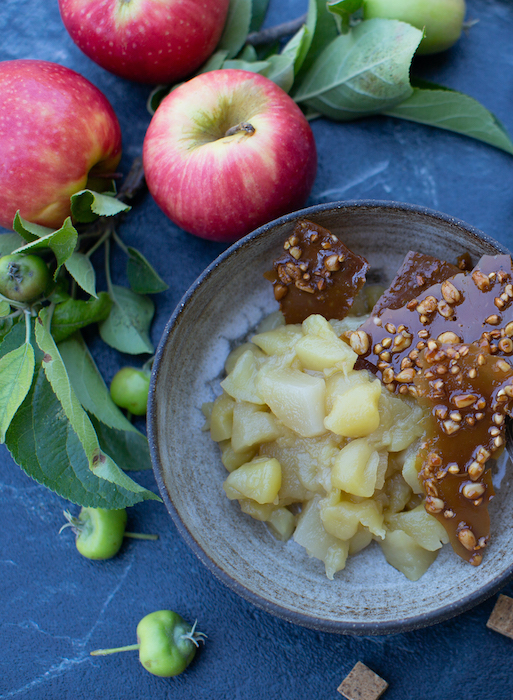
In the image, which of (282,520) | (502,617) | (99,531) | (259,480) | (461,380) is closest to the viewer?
(461,380)

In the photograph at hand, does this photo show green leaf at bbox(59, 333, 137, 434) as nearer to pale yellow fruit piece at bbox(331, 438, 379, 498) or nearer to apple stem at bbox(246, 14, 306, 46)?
pale yellow fruit piece at bbox(331, 438, 379, 498)

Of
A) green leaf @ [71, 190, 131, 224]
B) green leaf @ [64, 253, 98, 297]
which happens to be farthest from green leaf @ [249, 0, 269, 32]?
green leaf @ [64, 253, 98, 297]

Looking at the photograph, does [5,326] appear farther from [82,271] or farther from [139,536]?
[139,536]

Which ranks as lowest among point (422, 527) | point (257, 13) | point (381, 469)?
point (422, 527)

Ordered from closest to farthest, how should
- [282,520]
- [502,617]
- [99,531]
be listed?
[282,520]
[502,617]
[99,531]

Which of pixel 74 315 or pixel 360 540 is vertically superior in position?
pixel 74 315

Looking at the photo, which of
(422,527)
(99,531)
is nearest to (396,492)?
(422,527)

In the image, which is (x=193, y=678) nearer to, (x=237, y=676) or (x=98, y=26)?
(x=237, y=676)

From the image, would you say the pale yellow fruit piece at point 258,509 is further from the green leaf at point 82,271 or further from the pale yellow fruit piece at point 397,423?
the green leaf at point 82,271
